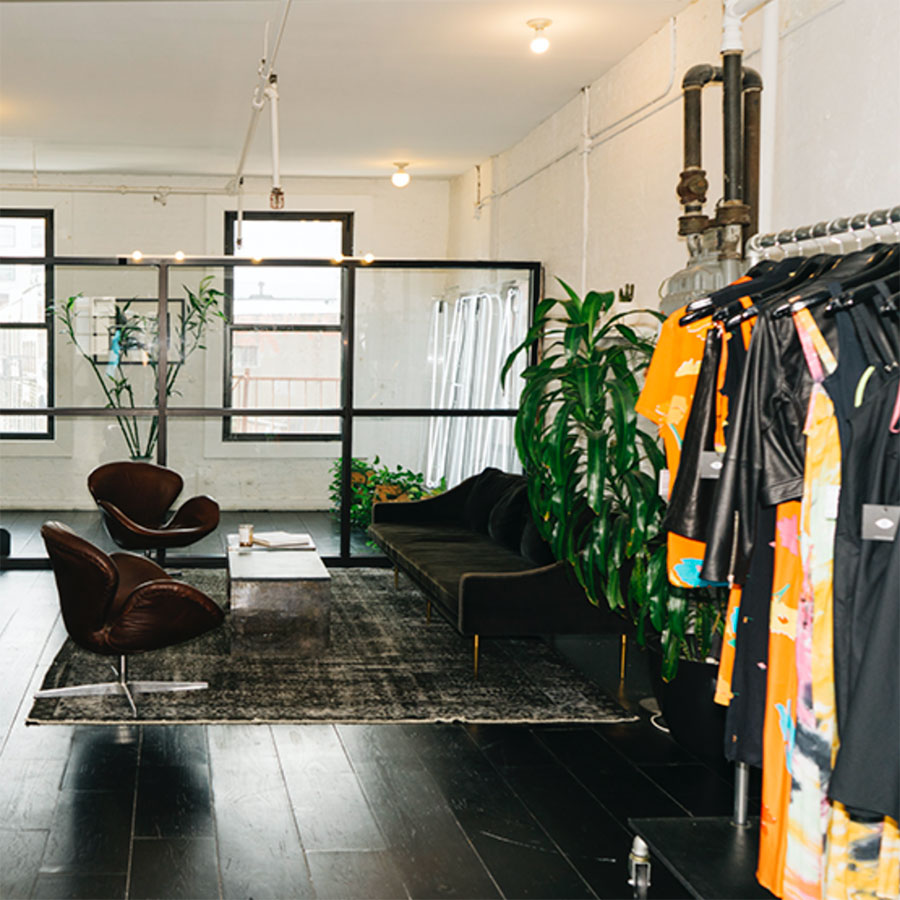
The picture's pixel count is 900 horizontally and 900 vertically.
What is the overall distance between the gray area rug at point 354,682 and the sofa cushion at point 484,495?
100 cm

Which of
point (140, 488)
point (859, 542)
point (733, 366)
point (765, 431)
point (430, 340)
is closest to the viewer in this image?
point (859, 542)

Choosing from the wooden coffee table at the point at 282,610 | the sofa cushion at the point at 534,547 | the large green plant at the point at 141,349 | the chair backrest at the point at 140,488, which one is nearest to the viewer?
the wooden coffee table at the point at 282,610

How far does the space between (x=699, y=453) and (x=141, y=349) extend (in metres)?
5.84

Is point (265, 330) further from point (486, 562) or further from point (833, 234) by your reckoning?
point (833, 234)

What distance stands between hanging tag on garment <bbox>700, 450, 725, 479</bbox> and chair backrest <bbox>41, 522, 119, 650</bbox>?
248 centimetres

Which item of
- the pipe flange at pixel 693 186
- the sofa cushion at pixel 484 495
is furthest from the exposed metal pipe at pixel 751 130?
the sofa cushion at pixel 484 495

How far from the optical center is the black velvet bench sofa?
508cm

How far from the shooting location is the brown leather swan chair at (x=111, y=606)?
430cm

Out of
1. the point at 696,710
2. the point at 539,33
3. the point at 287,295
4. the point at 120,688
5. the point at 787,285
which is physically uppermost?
the point at 539,33

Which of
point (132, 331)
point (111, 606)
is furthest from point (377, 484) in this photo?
point (111, 606)

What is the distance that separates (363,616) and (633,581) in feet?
8.13

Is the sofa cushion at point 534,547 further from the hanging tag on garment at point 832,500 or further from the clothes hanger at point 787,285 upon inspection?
the hanging tag on garment at point 832,500

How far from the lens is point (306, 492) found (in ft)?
26.4

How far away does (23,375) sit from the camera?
308 inches
